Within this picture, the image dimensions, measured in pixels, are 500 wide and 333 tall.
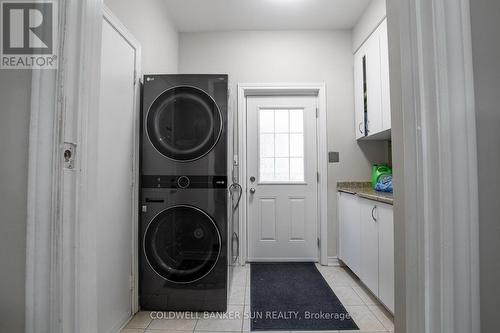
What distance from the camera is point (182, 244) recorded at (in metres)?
1.78

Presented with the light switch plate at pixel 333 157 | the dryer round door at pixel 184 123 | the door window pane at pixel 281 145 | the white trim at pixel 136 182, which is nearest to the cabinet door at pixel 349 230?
the light switch plate at pixel 333 157

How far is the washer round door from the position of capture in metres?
1.73

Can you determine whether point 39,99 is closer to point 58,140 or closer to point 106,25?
point 58,140

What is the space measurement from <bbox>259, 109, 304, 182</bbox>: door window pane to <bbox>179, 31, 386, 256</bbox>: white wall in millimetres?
350

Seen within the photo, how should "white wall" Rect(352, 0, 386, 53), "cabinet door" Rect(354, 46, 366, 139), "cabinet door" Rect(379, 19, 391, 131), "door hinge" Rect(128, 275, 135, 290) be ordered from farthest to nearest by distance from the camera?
"cabinet door" Rect(354, 46, 366, 139) → "white wall" Rect(352, 0, 386, 53) → "cabinet door" Rect(379, 19, 391, 131) → "door hinge" Rect(128, 275, 135, 290)

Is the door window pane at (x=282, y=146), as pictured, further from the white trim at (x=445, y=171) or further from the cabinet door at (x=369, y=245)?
the white trim at (x=445, y=171)

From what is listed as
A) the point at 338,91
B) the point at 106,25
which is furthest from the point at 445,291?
the point at 338,91

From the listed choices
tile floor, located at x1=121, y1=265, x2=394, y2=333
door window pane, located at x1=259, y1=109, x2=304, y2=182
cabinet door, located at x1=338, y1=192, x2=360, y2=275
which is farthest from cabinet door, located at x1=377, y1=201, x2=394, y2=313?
door window pane, located at x1=259, y1=109, x2=304, y2=182

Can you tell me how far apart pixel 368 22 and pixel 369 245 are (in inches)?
85.3

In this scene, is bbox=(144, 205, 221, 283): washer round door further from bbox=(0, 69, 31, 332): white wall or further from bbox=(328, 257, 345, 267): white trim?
bbox=(328, 257, 345, 267): white trim

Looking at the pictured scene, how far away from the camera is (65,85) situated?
600 millimetres

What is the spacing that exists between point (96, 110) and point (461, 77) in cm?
97

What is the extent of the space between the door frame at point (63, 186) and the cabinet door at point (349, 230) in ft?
6.82
